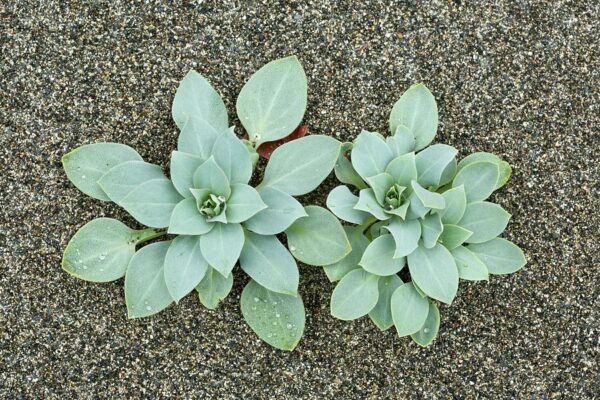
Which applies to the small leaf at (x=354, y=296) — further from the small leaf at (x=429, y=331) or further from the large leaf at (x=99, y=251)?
the large leaf at (x=99, y=251)

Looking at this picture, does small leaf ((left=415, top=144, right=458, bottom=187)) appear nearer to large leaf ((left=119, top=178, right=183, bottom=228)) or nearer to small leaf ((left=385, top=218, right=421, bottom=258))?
small leaf ((left=385, top=218, right=421, bottom=258))

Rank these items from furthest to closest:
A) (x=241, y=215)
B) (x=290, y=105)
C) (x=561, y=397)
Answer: (x=561, y=397) < (x=290, y=105) < (x=241, y=215)

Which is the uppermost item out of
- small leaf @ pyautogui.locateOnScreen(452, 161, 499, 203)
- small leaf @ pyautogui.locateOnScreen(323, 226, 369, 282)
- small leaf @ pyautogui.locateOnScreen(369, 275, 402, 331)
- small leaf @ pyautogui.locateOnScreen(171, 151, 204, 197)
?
small leaf @ pyautogui.locateOnScreen(171, 151, 204, 197)

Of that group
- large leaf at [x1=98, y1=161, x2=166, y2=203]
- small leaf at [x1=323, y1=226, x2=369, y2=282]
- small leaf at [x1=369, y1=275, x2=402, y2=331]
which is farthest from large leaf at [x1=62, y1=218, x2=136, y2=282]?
small leaf at [x1=369, y1=275, x2=402, y2=331]

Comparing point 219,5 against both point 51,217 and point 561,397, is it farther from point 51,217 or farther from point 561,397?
point 561,397

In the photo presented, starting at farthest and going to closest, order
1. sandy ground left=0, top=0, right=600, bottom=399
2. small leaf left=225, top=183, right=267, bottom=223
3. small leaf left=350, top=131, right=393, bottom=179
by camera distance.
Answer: sandy ground left=0, top=0, right=600, bottom=399, small leaf left=350, top=131, right=393, bottom=179, small leaf left=225, top=183, right=267, bottom=223

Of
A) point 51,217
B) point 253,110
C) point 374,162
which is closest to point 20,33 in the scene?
point 51,217

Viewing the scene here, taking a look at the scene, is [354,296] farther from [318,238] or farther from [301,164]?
[301,164]

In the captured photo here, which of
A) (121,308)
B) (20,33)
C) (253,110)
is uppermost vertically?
(20,33)
